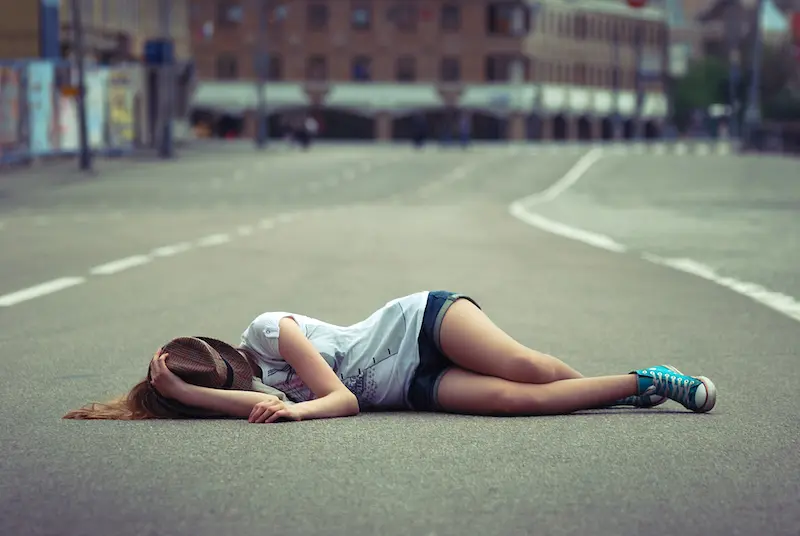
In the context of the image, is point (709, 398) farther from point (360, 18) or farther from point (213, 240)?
point (360, 18)

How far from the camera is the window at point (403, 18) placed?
12494 cm

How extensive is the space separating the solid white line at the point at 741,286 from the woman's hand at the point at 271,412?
641cm

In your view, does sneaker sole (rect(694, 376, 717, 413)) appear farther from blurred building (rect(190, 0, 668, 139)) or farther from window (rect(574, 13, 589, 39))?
window (rect(574, 13, 589, 39))

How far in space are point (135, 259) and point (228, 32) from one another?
4267 inches

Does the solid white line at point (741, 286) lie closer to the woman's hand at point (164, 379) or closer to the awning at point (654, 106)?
the woman's hand at point (164, 379)

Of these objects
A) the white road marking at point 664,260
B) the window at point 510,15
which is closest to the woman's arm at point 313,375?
the white road marking at point 664,260

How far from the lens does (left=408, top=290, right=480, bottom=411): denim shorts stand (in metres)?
7.74

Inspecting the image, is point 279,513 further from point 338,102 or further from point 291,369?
point 338,102

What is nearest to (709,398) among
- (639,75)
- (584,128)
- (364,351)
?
(364,351)

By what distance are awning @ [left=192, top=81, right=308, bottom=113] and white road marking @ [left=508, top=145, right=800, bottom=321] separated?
83784 mm

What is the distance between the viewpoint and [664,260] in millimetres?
19828

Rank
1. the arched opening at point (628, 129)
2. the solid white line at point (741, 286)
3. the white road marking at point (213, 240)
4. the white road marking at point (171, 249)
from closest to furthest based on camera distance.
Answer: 1. the solid white line at point (741, 286)
2. the white road marking at point (171, 249)
3. the white road marking at point (213, 240)
4. the arched opening at point (628, 129)

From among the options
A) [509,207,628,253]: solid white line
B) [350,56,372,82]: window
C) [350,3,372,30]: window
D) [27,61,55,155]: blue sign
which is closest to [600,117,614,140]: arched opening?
[350,56,372,82]: window

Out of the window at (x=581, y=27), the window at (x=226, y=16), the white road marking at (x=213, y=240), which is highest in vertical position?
the window at (x=226, y=16)
